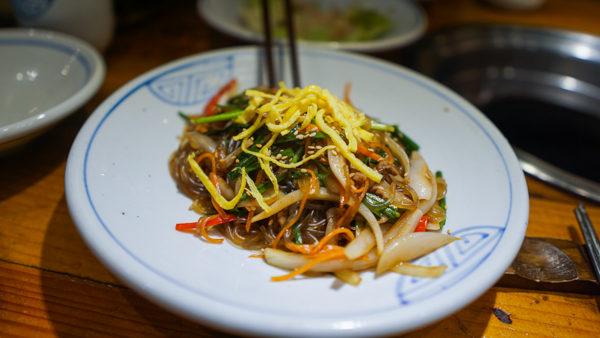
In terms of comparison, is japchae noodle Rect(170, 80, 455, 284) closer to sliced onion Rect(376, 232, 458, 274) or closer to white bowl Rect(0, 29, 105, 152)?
sliced onion Rect(376, 232, 458, 274)

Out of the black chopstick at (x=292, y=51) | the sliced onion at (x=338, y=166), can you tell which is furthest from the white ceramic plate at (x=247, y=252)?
the sliced onion at (x=338, y=166)

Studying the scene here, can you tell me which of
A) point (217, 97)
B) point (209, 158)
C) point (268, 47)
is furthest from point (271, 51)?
point (209, 158)

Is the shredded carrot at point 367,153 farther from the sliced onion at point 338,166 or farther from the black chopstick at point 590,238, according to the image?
the black chopstick at point 590,238

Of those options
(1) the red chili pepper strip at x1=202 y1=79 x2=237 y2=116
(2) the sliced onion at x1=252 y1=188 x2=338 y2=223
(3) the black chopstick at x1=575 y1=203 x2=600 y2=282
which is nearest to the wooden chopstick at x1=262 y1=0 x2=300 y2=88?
(1) the red chili pepper strip at x1=202 y1=79 x2=237 y2=116

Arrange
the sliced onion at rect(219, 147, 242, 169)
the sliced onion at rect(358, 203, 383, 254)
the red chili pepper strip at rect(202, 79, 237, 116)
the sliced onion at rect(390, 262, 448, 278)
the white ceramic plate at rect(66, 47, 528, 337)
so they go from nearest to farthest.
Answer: the white ceramic plate at rect(66, 47, 528, 337), the sliced onion at rect(390, 262, 448, 278), the sliced onion at rect(358, 203, 383, 254), the sliced onion at rect(219, 147, 242, 169), the red chili pepper strip at rect(202, 79, 237, 116)

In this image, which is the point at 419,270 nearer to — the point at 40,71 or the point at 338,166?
the point at 338,166

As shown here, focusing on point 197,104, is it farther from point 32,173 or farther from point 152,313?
point 152,313

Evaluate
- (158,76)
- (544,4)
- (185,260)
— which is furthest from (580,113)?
(185,260)
